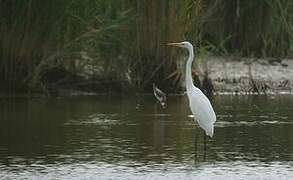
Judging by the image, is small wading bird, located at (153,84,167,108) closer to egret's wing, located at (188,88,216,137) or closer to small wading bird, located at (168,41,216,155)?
small wading bird, located at (168,41,216,155)

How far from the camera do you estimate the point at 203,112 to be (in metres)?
12.8

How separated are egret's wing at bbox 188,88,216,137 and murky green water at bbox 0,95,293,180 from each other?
30cm

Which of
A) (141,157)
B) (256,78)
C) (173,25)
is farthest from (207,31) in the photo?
(141,157)

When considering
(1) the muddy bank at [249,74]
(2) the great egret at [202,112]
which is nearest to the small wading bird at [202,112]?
(2) the great egret at [202,112]

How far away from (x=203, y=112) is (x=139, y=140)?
1.13m

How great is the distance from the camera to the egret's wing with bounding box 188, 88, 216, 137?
12648 mm

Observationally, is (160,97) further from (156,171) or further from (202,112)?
(156,171)

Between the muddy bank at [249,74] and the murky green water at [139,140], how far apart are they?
1194mm

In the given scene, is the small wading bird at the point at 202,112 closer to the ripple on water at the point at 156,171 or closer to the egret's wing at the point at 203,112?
the egret's wing at the point at 203,112

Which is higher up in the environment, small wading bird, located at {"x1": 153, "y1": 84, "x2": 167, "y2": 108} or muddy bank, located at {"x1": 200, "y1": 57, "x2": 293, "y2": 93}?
muddy bank, located at {"x1": 200, "y1": 57, "x2": 293, "y2": 93}

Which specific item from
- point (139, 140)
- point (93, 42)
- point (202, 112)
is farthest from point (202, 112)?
point (93, 42)

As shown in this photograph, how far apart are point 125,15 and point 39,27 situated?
1567mm

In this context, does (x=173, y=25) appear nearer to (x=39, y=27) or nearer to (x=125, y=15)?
(x=125, y=15)

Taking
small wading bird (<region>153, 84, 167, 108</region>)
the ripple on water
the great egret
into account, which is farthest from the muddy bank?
the ripple on water
